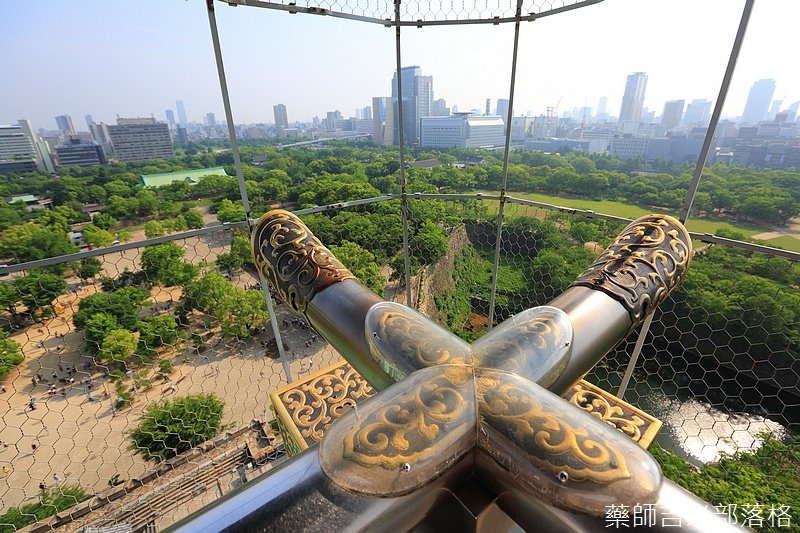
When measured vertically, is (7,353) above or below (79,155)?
below

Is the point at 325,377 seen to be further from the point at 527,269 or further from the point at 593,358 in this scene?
the point at 527,269

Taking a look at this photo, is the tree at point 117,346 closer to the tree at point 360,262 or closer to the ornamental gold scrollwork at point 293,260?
the tree at point 360,262

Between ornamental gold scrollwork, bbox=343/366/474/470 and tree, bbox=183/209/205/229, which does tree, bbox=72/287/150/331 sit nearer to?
tree, bbox=183/209/205/229

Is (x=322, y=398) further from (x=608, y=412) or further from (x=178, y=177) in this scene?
(x=178, y=177)

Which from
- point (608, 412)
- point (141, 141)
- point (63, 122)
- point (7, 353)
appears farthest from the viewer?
point (63, 122)

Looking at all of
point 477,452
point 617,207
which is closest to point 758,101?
point 477,452
